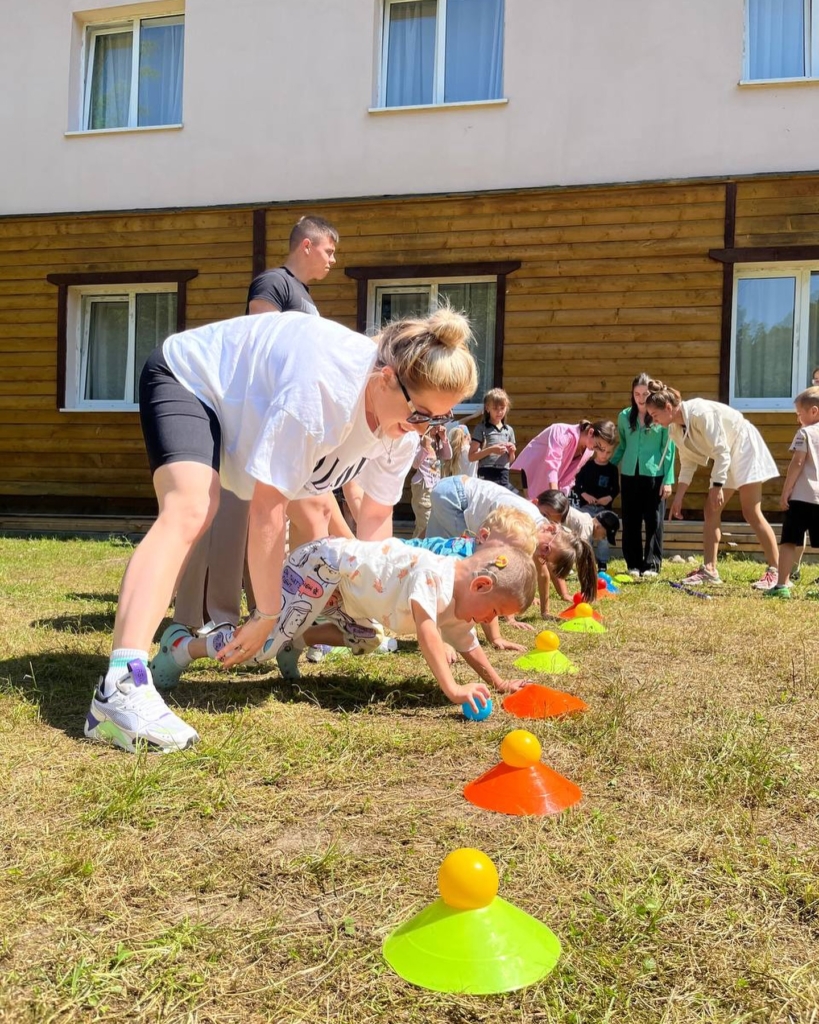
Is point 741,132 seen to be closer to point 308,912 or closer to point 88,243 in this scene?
point 88,243

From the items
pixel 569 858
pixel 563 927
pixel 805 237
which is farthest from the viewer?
pixel 805 237

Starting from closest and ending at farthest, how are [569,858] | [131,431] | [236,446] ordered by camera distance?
[569,858] < [236,446] < [131,431]

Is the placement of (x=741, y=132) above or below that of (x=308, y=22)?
below

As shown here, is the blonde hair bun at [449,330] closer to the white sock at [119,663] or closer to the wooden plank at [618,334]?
the white sock at [119,663]

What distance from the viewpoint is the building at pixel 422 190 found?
393 inches

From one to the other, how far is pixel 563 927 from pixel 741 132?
9.95m

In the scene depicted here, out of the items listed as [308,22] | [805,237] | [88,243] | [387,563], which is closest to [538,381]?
[805,237]

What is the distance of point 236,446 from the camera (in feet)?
9.82

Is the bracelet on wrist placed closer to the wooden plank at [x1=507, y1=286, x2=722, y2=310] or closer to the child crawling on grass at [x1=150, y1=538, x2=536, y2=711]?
the child crawling on grass at [x1=150, y1=538, x2=536, y2=711]

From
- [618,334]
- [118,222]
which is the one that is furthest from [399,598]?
[118,222]

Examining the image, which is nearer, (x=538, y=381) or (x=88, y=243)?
(x=538, y=381)

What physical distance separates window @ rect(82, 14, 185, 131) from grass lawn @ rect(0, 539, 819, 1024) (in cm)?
1033

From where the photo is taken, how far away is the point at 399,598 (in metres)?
3.52

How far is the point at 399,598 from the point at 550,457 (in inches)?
165
